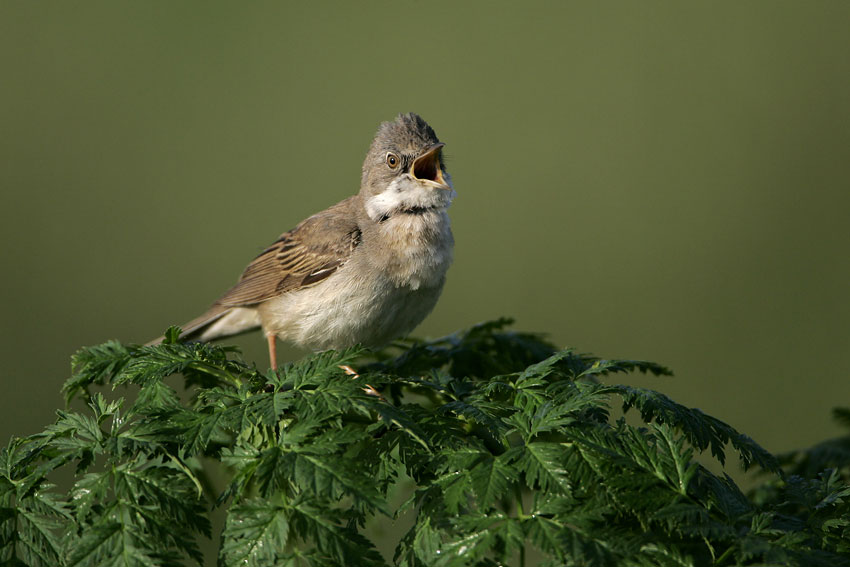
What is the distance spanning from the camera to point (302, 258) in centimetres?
452

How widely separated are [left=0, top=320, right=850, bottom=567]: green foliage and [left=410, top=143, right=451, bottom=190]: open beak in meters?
2.28

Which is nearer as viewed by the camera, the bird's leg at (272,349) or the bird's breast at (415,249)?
the bird's breast at (415,249)

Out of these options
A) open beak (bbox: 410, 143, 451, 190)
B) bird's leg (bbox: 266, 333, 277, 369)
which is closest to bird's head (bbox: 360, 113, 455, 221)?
open beak (bbox: 410, 143, 451, 190)

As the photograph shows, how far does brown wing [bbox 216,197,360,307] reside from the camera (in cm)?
437

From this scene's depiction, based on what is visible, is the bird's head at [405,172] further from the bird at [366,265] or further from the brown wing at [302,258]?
the brown wing at [302,258]

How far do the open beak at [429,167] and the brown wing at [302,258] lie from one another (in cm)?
45

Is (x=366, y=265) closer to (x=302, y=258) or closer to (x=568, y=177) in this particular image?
(x=302, y=258)

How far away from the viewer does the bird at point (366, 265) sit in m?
4.13

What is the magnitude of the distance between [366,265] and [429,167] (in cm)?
79

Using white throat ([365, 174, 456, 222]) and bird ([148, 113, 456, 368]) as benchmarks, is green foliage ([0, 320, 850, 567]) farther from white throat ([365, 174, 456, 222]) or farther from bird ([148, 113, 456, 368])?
white throat ([365, 174, 456, 222])

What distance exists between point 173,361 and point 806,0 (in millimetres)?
9618

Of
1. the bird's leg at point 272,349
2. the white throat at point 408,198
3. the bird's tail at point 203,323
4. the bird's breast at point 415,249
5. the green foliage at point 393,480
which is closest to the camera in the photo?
the green foliage at point 393,480

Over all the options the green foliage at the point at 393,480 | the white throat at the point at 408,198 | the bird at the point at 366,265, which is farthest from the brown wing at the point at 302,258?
the green foliage at the point at 393,480

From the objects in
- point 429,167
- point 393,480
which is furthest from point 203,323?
point 393,480
